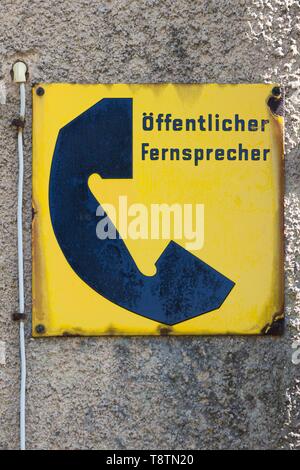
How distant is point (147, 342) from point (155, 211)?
0.34 meters

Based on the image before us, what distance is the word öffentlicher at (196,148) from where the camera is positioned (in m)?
1.82

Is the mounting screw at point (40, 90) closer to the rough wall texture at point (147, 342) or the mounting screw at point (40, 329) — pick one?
the rough wall texture at point (147, 342)

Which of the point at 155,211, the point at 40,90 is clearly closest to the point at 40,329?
the point at 155,211

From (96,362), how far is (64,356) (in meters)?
0.08

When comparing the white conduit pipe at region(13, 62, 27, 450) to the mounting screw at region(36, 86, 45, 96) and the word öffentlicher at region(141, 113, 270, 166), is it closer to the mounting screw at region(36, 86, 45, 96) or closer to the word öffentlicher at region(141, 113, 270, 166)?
the mounting screw at region(36, 86, 45, 96)

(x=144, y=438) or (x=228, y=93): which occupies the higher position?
(x=228, y=93)

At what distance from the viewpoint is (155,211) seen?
1816mm

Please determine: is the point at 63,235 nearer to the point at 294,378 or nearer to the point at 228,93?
the point at 228,93

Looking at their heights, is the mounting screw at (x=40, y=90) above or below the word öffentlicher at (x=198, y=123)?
above

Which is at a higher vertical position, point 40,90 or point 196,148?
point 40,90

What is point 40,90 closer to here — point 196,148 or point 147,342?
point 196,148

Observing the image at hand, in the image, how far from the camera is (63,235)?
1.81 meters

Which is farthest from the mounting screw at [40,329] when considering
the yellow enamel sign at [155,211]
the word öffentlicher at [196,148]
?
the word öffentlicher at [196,148]
